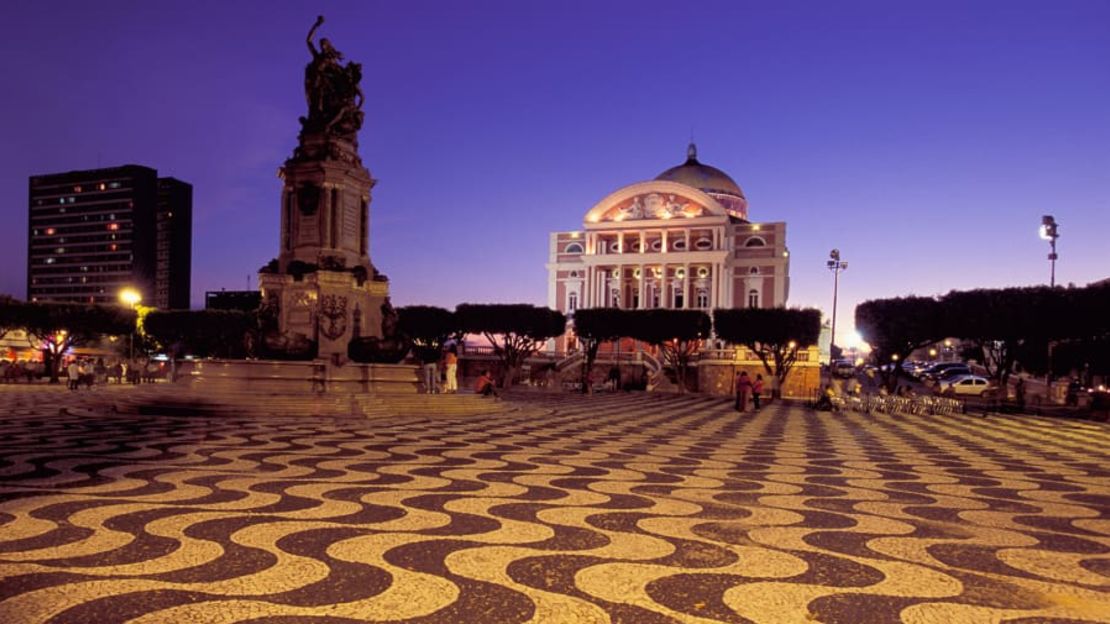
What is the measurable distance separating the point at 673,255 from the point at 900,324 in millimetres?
40177

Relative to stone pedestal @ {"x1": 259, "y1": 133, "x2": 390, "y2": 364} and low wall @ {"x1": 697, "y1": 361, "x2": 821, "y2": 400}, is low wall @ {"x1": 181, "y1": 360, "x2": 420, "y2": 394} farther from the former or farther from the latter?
low wall @ {"x1": 697, "y1": 361, "x2": 821, "y2": 400}

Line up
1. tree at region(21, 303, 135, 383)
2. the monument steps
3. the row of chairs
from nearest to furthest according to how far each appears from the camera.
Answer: the monument steps < the row of chairs < tree at region(21, 303, 135, 383)

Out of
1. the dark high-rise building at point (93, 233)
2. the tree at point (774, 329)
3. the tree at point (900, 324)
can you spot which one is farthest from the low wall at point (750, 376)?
the dark high-rise building at point (93, 233)

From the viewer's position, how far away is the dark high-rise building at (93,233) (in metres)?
168

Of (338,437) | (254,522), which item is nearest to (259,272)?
(338,437)

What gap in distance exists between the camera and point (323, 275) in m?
21.3

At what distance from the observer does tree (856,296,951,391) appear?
43000 mm

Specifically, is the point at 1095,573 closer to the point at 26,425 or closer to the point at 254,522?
Answer: the point at 254,522

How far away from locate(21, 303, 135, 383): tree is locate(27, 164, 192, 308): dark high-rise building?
13346 cm

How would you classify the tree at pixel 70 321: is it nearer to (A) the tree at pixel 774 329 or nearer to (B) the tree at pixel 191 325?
(B) the tree at pixel 191 325

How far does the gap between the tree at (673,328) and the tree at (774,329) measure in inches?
93.2

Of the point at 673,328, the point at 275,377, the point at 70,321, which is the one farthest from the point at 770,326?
the point at 70,321

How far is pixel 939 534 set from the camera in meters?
6.53

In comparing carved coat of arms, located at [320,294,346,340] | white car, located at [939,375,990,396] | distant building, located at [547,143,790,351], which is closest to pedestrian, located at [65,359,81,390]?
carved coat of arms, located at [320,294,346,340]
